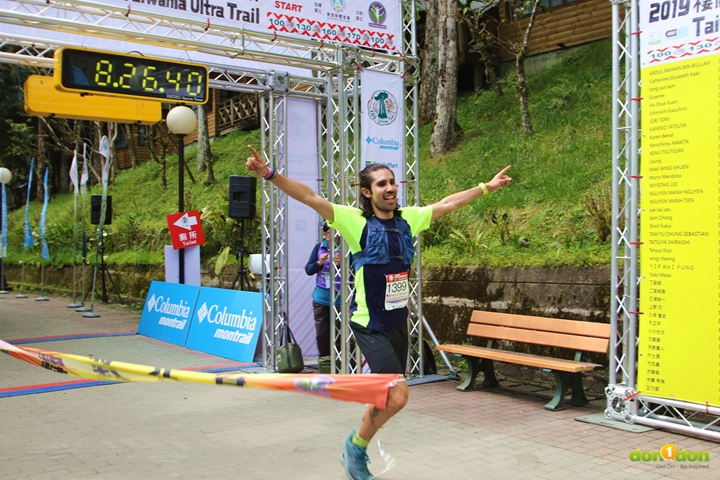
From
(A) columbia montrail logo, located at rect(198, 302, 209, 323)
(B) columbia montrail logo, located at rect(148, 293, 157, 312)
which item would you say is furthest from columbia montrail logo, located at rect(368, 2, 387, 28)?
(B) columbia montrail logo, located at rect(148, 293, 157, 312)

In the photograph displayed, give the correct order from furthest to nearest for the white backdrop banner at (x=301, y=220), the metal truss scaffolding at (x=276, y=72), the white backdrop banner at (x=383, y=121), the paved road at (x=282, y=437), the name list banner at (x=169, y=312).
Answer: the name list banner at (x=169, y=312) < the white backdrop banner at (x=301, y=220) < the white backdrop banner at (x=383, y=121) < the metal truss scaffolding at (x=276, y=72) < the paved road at (x=282, y=437)

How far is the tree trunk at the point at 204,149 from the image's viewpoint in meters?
22.1

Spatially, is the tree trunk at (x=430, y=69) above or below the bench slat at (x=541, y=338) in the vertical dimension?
above

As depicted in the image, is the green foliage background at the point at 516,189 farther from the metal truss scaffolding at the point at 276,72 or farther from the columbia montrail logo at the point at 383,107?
the columbia montrail logo at the point at 383,107

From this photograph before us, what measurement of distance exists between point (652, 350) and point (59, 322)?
12.9 meters

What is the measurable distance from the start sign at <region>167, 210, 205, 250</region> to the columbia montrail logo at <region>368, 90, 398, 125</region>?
19.5 ft

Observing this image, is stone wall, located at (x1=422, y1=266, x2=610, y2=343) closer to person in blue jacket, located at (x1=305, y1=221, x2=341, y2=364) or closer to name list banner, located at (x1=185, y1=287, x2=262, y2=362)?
person in blue jacket, located at (x1=305, y1=221, x2=341, y2=364)

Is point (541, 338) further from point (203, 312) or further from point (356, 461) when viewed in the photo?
point (203, 312)

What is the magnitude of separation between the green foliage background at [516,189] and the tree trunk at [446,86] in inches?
14.6

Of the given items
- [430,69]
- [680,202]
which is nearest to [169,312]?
[680,202]

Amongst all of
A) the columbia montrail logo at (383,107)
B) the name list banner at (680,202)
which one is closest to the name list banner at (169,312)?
the columbia montrail logo at (383,107)

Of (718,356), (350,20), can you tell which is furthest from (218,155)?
(718,356)

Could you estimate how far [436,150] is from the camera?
15.6 meters

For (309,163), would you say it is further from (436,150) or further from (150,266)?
(150,266)
